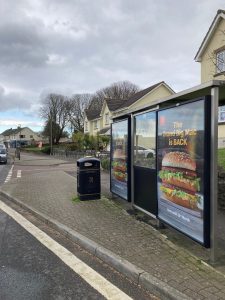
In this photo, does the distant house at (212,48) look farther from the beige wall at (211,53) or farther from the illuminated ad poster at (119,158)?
the illuminated ad poster at (119,158)

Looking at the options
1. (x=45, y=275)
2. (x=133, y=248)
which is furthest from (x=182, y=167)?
(x=45, y=275)

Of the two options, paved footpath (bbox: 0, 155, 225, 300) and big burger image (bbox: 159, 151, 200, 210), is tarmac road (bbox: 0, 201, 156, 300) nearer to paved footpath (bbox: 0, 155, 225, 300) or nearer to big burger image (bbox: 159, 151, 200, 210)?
paved footpath (bbox: 0, 155, 225, 300)

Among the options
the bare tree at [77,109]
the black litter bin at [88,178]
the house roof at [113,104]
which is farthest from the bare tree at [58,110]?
the black litter bin at [88,178]

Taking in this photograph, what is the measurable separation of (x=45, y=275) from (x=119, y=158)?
443cm

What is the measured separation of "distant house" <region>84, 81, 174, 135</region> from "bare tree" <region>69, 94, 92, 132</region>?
934 inches

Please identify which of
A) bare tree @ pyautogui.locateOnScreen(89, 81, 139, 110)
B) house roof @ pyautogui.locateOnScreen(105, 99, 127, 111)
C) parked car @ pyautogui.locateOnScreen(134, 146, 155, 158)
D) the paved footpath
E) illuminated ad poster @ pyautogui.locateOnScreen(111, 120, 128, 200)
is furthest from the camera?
bare tree @ pyautogui.locateOnScreen(89, 81, 139, 110)

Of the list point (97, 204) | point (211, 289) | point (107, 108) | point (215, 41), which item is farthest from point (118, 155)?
point (107, 108)

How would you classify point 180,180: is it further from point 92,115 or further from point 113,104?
point 92,115

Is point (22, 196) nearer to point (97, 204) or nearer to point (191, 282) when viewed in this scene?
point (97, 204)

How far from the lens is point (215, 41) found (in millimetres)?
23625

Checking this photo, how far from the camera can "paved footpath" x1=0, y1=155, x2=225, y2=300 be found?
13.5ft

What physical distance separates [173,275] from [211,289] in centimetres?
53

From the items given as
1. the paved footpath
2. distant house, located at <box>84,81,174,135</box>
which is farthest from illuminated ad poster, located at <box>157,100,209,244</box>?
distant house, located at <box>84,81,174,135</box>

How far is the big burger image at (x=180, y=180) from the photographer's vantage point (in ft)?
16.3
